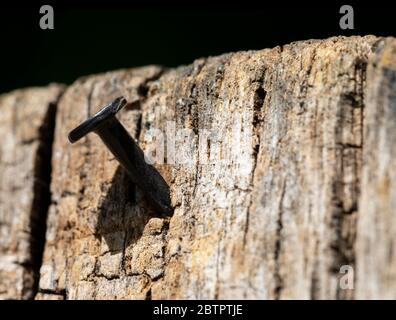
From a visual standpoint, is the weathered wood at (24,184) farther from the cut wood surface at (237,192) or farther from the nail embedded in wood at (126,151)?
the nail embedded in wood at (126,151)

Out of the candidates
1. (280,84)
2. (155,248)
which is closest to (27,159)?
(155,248)

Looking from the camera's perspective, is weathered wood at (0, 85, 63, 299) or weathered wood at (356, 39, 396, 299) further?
weathered wood at (0, 85, 63, 299)

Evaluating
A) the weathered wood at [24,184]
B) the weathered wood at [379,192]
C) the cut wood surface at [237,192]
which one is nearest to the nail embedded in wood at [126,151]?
the cut wood surface at [237,192]

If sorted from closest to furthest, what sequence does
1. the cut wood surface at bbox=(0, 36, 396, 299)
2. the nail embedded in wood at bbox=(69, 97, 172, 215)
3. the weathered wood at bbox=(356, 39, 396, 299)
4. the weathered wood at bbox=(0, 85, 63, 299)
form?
the weathered wood at bbox=(356, 39, 396, 299)
the cut wood surface at bbox=(0, 36, 396, 299)
the nail embedded in wood at bbox=(69, 97, 172, 215)
the weathered wood at bbox=(0, 85, 63, 299)

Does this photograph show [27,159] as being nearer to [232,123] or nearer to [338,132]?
[232,123]

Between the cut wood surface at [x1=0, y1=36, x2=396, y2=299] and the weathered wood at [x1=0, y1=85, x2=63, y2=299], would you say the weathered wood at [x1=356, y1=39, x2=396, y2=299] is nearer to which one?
the cut wood surface at [x1=0, y1=36, x2=396, y2=299]

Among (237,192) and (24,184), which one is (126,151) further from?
(24,184)

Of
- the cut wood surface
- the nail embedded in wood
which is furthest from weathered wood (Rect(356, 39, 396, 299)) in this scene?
the nail embedded in wood
